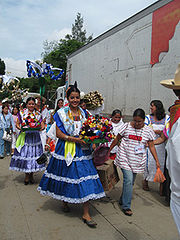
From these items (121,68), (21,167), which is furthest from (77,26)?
(21,167)

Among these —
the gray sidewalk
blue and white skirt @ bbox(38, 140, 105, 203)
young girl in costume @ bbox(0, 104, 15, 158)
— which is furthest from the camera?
young girl in costume @ bbox(0, 104, 15, 158)

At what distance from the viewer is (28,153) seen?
5406mm

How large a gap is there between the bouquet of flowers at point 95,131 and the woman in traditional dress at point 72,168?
0.11 meters

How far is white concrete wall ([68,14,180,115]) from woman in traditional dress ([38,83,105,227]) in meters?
4.01

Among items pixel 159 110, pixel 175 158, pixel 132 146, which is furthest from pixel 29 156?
pixel 175 158

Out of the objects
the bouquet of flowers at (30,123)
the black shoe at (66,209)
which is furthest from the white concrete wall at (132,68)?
the black shoe at (66,209)

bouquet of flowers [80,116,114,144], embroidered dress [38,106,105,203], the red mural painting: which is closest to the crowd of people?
embroidered dress [38,106,105,203]

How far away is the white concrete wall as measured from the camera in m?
7.28

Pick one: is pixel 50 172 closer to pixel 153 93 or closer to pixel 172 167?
pixel 172 167

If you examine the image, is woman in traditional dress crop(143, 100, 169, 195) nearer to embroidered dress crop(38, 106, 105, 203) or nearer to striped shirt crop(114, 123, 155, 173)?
striped shirt crop(114, 123, 155, 173)

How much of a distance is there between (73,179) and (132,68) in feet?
20.3

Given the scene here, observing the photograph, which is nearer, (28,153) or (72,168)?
(72,168)

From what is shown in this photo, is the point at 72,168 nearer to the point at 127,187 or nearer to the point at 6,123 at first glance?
the point at 127,187

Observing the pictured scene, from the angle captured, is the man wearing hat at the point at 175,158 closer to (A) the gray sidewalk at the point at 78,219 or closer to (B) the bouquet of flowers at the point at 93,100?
(A) the gray sidewalk at the point at 78,219
